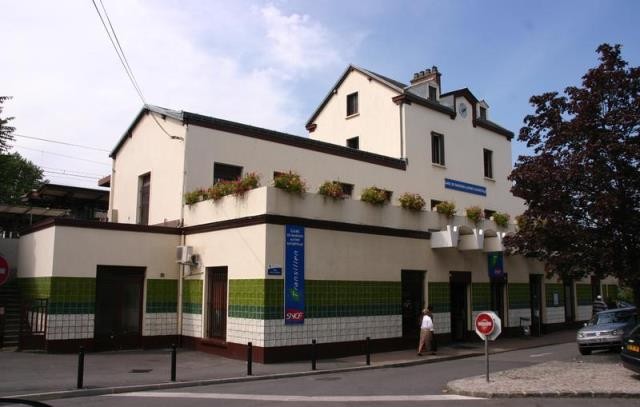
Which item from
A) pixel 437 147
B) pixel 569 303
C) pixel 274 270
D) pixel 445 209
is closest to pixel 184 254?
pixel 274 270

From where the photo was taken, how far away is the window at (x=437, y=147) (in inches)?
1080

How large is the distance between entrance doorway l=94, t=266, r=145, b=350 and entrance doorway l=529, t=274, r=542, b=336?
1635 centimetres

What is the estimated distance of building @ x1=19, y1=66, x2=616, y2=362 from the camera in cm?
1670

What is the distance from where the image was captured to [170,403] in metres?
10.5

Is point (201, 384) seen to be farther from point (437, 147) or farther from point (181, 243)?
point (437, 147)

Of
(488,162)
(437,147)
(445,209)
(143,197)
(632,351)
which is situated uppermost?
(437,147)

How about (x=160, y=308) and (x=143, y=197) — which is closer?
(x=160, y=308)

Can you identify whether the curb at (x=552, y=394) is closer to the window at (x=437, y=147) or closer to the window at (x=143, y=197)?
the window at (x=143, y=197)

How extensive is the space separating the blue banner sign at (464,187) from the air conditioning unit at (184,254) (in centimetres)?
1322

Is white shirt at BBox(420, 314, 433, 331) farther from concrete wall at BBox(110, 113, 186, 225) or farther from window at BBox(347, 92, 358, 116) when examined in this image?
window at BBox(347, 92, 358, 116)

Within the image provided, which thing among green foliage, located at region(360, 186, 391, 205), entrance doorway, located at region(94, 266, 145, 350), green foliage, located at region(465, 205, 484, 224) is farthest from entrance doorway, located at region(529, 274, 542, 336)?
entrance doorway, located at region(94, 266, 145, 350)

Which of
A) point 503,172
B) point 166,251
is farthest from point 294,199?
point 503,172

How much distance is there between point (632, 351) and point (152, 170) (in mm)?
16216

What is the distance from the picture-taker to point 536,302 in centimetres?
2612
